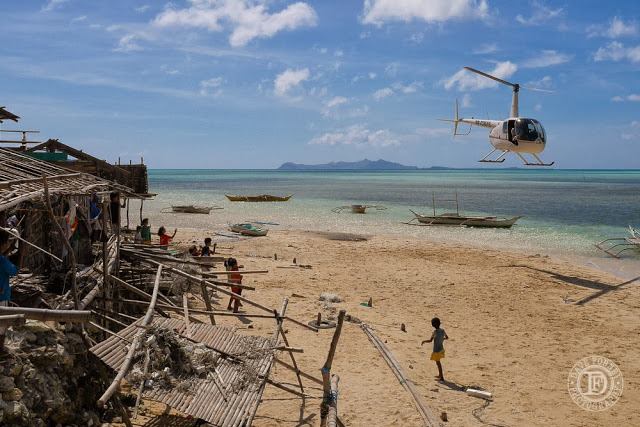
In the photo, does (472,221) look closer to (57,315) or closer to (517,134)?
(517,134)

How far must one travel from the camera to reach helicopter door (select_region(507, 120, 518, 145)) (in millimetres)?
27375

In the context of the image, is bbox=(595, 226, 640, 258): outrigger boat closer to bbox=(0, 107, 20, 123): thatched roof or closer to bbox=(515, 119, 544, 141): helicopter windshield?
bbox=(515, 119, 544, 141): helicopter windshield

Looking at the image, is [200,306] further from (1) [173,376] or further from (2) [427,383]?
(1) [173,376]

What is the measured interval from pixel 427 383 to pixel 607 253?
20.8m

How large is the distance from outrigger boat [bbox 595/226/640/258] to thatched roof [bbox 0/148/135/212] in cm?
2502

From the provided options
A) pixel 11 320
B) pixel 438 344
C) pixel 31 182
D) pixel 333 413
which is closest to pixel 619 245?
pixel 438 344

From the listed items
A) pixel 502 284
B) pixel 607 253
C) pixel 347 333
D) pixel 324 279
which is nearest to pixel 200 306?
pixel 347 333

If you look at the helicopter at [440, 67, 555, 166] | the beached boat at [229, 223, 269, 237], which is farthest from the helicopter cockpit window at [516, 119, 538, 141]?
the beached boat at [229, 223, 269, 237]

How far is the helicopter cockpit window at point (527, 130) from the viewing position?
26922mm

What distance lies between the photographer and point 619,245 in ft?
91.0

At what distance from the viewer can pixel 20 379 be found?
5.60 metres

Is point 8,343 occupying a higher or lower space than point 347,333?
higher

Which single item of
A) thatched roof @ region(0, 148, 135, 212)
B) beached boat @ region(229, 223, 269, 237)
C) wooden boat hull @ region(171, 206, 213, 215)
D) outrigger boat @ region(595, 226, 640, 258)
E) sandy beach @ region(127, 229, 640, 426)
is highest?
thatched roof @ region(0, 148, 135, 212)

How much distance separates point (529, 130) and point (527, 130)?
10 cm
